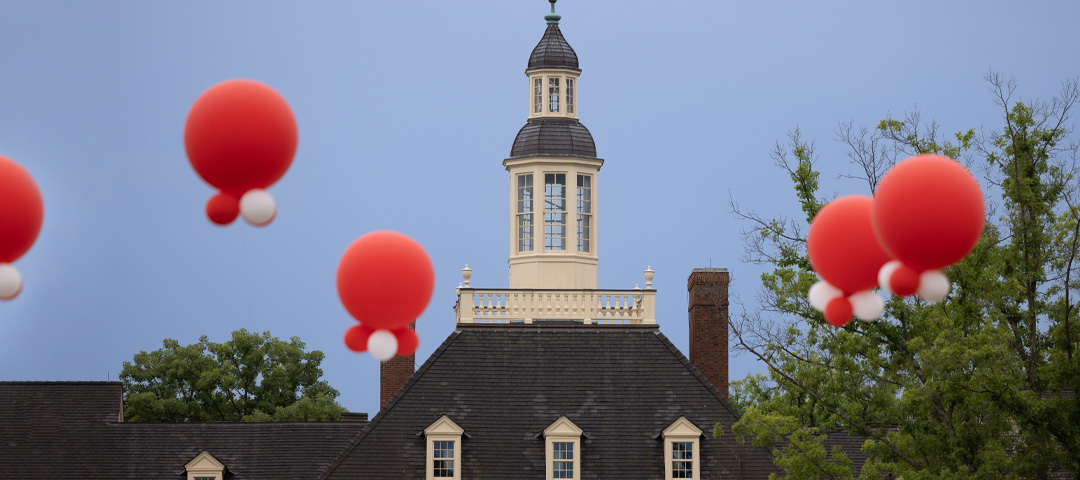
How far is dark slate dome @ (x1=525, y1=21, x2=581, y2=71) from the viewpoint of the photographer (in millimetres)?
43531

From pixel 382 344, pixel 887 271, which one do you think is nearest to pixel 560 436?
pixel 382 344

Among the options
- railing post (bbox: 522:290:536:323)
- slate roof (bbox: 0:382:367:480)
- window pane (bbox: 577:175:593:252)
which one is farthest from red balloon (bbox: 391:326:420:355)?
slate roof (bbox: 0:382:367:480)

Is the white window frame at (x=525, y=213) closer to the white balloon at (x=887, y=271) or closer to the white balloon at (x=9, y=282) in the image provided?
the white balloon at (x=9, y=282)

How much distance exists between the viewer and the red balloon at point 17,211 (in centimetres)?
1313

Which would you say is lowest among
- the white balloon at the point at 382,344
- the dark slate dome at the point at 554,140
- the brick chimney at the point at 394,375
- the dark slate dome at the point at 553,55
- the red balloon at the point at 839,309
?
the white balloon at the point at 382,344

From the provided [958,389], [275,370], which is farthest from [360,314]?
[275,370]

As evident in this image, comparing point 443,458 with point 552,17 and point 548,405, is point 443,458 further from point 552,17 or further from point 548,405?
point 552,17

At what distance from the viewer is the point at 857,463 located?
41.0m

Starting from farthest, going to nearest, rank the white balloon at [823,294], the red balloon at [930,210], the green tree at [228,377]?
the green tree at [228,377]
the white balloon at [823,294]
the red balloon at [930,210]

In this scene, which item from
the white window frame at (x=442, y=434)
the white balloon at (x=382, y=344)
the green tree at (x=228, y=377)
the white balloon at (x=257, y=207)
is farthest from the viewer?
the green tree at (x=228, y=377)

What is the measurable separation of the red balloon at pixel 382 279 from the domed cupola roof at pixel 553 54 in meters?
31.2

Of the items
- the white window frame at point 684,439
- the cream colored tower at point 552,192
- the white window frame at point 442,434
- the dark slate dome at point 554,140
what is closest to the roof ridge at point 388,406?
the white window frame at point 442,434

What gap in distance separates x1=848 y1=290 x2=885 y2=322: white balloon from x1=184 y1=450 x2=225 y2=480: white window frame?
3358 cm

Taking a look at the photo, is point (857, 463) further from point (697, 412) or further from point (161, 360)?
point (161, 360)
